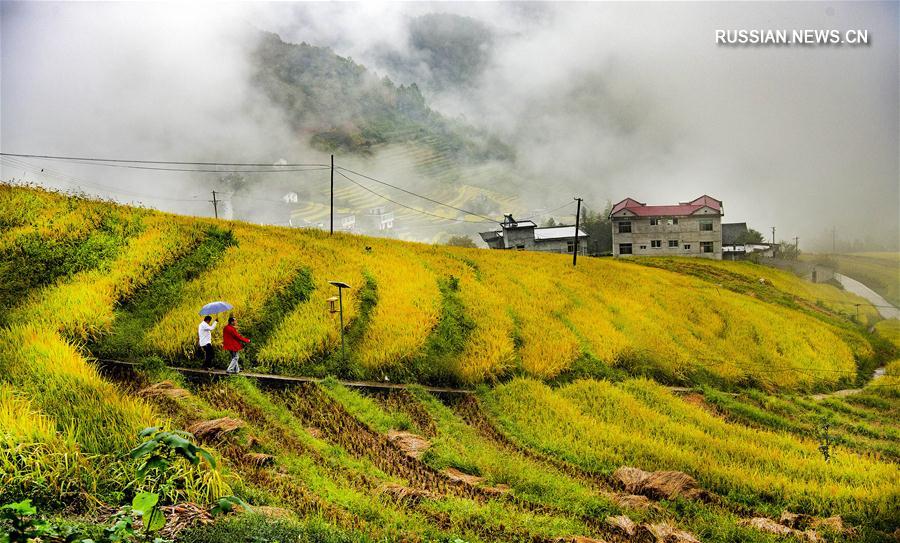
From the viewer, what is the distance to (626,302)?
38.2 feet

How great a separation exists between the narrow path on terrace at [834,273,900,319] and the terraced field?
2.37ft

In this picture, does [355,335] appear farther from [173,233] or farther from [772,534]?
[772,534]

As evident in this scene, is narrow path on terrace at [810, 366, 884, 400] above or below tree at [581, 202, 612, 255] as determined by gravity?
below

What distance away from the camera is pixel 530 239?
2500cm

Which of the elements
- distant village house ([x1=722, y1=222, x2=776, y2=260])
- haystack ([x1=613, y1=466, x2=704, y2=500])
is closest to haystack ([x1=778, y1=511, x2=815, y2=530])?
haystack ([x1=613, y1=466, x2=704, y2=500])

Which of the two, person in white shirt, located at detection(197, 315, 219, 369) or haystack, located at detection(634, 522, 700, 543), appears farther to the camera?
person in white shirt, located at detection(197, 315, 219, 369)

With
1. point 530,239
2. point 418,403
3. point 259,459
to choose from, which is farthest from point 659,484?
point 530,239

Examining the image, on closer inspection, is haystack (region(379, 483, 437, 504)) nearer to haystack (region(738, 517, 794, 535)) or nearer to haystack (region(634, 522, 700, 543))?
haystack (region(634, 522, 700, 543))

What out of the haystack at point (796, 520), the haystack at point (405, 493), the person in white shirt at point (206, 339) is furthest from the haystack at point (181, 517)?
the haystack at point (796, 520)

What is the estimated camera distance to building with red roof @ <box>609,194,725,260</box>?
1845 centimetres

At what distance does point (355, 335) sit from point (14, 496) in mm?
4460

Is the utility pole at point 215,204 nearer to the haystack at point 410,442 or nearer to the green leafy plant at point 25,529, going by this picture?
the haystack at point 410,442

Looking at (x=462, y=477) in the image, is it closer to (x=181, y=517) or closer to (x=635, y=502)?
(x=635, y=502)

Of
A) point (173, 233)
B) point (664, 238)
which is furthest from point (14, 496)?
point (664, 238)
